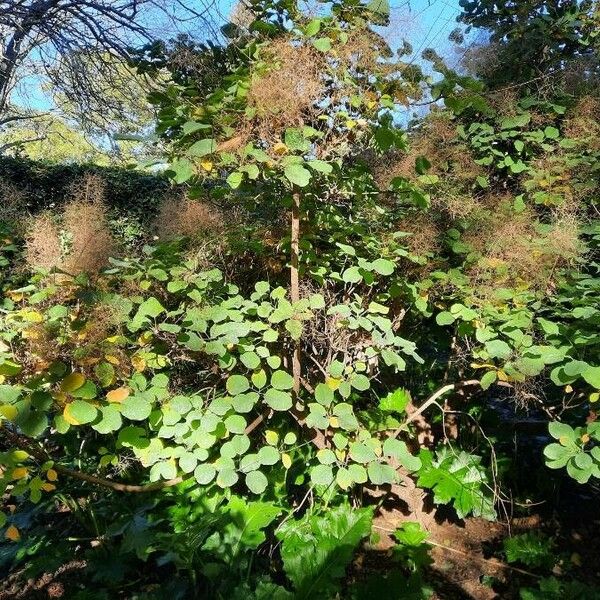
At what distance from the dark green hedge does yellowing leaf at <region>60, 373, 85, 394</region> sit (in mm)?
6256

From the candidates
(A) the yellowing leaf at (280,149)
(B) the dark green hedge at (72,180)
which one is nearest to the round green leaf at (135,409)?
(A) the yellowing leaf at (280,149)

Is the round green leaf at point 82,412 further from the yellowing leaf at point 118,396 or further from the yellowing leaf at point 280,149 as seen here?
the yellowing leaf at point 280,149

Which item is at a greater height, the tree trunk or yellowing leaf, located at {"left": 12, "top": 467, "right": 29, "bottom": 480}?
the tree trunk

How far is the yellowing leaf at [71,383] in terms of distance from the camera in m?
1.29

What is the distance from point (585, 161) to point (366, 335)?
1.39 meters

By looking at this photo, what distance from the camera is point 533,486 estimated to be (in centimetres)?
260

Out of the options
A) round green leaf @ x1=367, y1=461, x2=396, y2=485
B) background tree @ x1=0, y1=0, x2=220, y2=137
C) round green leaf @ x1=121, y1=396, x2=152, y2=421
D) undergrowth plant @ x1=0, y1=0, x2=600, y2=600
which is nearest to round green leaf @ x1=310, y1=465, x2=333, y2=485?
undergrowth plant @ x1=0, y1=0, x2=600, y2=600

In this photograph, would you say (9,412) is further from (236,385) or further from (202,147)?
(202,147)

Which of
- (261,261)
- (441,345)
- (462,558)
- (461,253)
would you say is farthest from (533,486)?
(261,261)

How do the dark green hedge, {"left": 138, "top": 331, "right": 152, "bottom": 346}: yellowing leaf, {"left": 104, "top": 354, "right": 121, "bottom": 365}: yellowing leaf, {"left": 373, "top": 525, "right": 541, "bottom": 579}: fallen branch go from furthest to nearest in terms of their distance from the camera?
the dark green hedge, {"left": 373, "top": 525, "right": 541, "bottom": 579}: fallen branch, {"left": 138, "top": 331, "right": 152, "bottom": 346}: yellowing leaf, {"left": 104, "top": 354, "right": 121, "bottom": 365}: yellowing leaf

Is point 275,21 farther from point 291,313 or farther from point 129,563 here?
point 129,563

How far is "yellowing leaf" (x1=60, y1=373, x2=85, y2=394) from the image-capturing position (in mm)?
1294

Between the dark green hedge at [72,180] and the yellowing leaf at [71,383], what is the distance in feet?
20.5

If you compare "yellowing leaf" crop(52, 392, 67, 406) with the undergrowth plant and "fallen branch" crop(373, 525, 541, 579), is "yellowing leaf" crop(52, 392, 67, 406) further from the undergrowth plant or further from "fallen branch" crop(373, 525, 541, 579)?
"fallen branch" crop(373, 525, 541, 579)
